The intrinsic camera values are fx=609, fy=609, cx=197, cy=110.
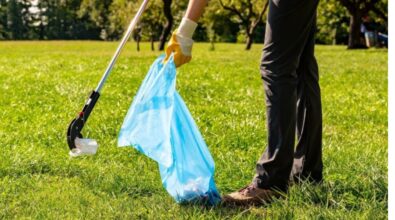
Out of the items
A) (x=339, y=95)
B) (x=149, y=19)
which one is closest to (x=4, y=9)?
(x=149, y=19)

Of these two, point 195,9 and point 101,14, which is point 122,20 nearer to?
point 101,14

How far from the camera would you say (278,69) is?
9.43 feet

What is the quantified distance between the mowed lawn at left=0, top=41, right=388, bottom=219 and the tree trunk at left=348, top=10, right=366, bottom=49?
81.5ft

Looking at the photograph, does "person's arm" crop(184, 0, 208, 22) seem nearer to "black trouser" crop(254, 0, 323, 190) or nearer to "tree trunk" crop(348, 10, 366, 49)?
"black trouser" crop(254, 0, 323, 190)

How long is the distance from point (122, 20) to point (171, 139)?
42.1 metres

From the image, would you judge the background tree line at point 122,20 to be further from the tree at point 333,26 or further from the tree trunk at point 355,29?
the tree trunk at point 355,29

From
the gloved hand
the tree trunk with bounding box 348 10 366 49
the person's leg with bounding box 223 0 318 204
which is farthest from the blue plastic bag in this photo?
the tree trunk with bounding box 348 10 366 49

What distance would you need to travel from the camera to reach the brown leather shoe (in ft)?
9.64

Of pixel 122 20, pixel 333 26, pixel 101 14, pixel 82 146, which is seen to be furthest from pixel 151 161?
pixel 101 14

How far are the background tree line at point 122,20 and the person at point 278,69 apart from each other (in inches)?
1204

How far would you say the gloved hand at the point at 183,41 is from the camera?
2787mm

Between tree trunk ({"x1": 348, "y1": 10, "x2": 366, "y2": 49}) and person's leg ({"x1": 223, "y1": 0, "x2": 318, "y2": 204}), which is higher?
person's leg ({"x1": 223, "y1": 0, "x2": 318, "y2": 204})

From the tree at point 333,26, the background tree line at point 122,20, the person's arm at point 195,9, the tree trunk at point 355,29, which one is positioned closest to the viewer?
the person's arm at point 195,9

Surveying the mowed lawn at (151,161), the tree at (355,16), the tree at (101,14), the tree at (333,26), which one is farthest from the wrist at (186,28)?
the tree at (101,14)
